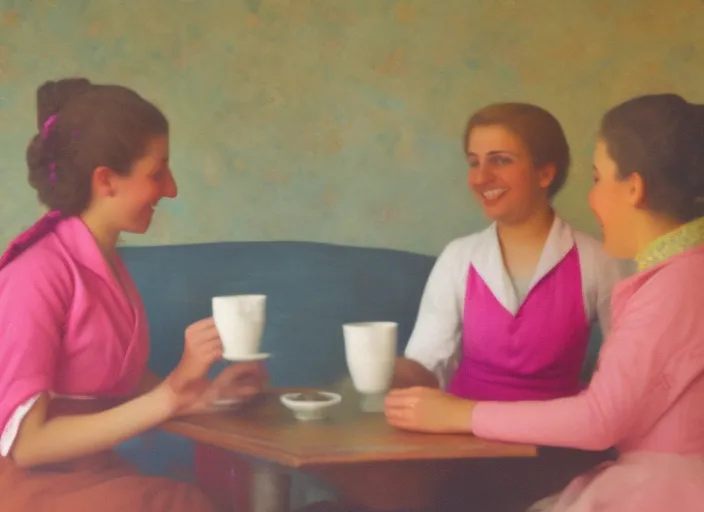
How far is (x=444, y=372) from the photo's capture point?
52.8 inches

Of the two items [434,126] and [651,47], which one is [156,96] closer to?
[434,126]

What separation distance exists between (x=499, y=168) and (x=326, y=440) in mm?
555

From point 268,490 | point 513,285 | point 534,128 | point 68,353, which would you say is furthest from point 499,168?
point 68,353

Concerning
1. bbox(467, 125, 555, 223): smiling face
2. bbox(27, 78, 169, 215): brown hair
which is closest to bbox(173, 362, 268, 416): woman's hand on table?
bbox(27, 78, 169, 215): brown hair

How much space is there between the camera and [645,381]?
1016 mm

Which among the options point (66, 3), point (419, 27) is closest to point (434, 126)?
point (419, 27)

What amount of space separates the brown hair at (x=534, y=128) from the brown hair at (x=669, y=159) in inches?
6.0

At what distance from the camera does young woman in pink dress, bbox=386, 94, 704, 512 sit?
1.02m

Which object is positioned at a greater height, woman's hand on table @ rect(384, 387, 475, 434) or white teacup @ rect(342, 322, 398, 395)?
white teacup @ rect(342, 322, 398, 395)

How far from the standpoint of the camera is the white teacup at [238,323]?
1.09 m

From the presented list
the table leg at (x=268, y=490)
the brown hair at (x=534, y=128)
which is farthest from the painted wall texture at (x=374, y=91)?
the table leg at (x=268, y=490)

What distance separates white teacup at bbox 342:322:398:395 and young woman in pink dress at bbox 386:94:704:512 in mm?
40

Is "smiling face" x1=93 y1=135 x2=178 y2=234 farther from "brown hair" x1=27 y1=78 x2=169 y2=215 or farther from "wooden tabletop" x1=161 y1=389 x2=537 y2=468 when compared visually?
"wooden tabletop" x1=161 y1=389 x2=537 y2=468

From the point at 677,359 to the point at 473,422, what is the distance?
0.91 feet
